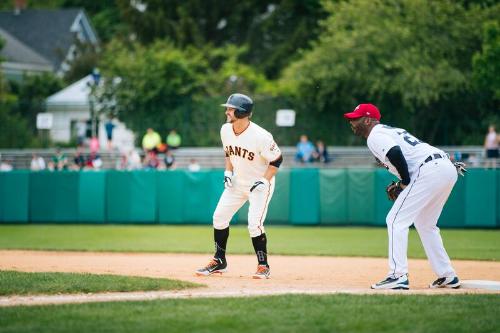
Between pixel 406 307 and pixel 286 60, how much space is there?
39.9 m

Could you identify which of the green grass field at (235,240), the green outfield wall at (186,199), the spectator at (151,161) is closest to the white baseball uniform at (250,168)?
the green grass field at (235,240)

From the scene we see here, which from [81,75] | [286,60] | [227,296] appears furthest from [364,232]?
[81,75]

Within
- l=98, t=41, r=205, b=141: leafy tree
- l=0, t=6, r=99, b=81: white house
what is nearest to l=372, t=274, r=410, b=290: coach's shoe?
l=98, t=41, r=205, b=141: leafy tree

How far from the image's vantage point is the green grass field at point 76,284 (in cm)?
943

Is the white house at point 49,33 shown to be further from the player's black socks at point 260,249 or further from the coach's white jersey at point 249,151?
the player's black socks at point 260,249

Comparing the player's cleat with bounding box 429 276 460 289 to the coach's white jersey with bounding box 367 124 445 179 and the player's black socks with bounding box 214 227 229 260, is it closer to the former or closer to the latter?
the coach's white jersey with bounding box 367 124 445 179

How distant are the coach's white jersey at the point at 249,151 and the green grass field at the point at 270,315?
104 inches

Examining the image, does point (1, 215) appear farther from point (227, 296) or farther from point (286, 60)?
point (286, 60)

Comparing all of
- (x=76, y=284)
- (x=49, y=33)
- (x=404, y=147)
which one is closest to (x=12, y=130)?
(x=76, y=284)

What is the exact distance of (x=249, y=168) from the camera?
11.2 metres

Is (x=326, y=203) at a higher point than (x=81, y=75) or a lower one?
lower

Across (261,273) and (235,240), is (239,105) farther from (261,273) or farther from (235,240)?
(235,240)

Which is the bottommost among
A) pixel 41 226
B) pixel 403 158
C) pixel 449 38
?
pixel 41 226

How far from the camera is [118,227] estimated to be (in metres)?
23.2
